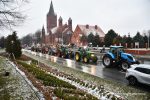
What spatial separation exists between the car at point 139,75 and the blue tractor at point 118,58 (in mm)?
6841

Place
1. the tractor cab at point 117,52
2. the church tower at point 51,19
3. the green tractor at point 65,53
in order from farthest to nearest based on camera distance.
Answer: the church tower at point 51,19 → the green tractor at point 65,53 → the tractor cab at point 117,52

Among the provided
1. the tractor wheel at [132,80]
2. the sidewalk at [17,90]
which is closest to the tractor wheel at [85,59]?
the tractor wheel at [132,80]

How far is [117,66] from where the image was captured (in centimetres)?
2605

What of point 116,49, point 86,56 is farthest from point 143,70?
point 86,56

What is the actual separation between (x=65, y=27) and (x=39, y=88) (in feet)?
407

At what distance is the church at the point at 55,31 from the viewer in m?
124

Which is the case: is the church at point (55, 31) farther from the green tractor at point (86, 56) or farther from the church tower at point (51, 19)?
the green tractor at point (86, 56)

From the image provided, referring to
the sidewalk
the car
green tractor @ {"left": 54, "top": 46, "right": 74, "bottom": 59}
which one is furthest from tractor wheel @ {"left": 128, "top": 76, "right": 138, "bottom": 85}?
green tractor @ {"left": 54, "top": 46, "right": 74, "bottom": 59}

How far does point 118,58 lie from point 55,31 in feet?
380

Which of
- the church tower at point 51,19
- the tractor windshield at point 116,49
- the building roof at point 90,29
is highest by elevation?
the church tower at point 51,19

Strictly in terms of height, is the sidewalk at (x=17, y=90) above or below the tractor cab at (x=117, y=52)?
below

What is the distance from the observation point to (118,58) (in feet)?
82.7

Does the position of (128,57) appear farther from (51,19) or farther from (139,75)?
(51,19)

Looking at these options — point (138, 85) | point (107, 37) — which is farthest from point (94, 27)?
point (138, 85)
